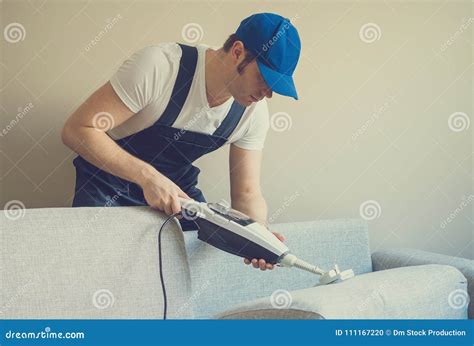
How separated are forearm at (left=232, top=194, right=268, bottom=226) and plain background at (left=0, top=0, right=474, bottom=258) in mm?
233

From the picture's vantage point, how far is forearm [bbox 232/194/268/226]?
211 cm

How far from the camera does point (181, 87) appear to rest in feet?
6.28

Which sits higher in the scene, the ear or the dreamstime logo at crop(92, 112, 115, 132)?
the ear

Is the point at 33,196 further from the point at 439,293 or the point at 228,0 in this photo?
the point at 439,293

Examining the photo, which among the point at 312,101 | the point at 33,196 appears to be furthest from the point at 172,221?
the point at 312,101

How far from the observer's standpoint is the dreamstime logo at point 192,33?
2.30m

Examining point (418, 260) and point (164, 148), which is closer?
point (164, 148)

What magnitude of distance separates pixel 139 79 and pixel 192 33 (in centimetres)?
55
